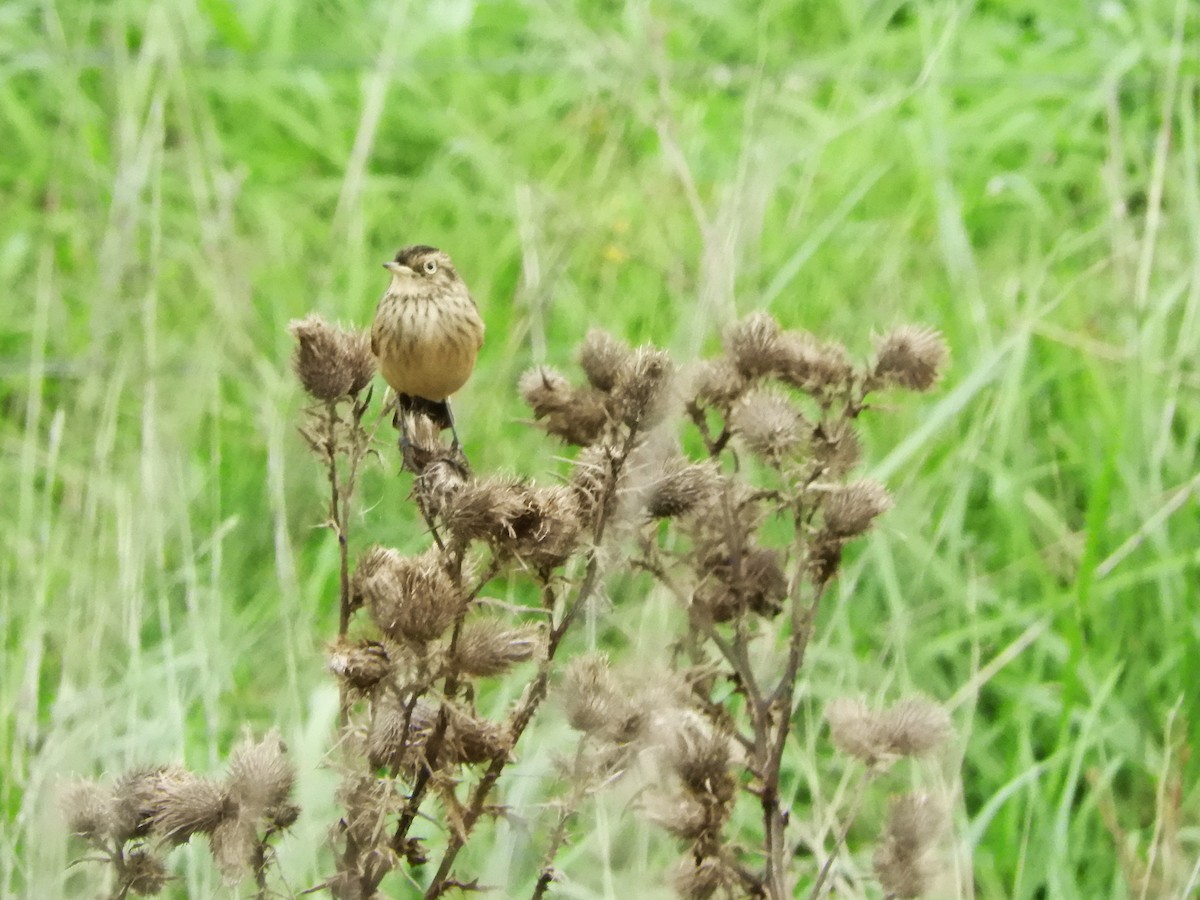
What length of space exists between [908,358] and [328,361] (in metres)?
0.66

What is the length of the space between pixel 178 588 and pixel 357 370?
1.67m

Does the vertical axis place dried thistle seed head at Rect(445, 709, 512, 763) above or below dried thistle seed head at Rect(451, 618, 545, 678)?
below

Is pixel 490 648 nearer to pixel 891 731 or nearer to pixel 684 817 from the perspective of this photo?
pixel 684 817

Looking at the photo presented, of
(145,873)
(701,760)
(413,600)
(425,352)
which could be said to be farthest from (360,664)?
(425,352)

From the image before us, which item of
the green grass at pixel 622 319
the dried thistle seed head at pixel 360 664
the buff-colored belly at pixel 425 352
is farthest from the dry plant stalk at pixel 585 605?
the buff-colored belly at pixel 425 352

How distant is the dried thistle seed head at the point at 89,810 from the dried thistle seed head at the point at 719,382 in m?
0.77

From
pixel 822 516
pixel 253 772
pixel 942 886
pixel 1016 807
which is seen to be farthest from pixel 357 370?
pixel 1016 807

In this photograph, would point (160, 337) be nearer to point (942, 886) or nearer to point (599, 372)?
point (599, 372)

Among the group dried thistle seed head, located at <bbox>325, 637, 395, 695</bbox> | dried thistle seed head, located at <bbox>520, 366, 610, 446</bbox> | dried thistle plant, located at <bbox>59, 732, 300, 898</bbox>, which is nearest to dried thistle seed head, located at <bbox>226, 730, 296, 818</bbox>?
dried thistle plant, located at <bbox>59, 732, 300, 898</bbox>

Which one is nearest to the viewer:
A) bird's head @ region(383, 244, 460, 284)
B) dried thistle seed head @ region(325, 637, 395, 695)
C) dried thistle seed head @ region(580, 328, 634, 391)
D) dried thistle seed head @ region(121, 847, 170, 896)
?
dried thistle seed head @ region(325, 637, 395, 695)

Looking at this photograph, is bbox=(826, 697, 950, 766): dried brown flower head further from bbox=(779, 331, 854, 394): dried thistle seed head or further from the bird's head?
the bird's head

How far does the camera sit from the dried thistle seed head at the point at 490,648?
1397mm

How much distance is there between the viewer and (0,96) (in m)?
4.84

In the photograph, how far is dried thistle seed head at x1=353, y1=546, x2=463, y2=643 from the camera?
134 cm
